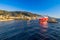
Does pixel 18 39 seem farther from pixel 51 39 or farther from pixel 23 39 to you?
pixel 51 39

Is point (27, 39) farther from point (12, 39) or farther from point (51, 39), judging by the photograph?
point (51, 39)

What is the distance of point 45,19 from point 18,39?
11013 cm

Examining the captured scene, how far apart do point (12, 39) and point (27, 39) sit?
13.4ft

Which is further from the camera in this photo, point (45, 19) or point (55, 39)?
point (45, 19)

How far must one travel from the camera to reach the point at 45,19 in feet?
463

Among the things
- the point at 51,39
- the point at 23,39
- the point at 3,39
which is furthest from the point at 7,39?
the point at 51,39

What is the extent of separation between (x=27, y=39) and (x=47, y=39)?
5419mm

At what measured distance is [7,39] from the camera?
33469 mm

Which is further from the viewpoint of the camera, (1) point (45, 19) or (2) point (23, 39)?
(1) point (45, 19)

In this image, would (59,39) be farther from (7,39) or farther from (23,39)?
(7,39)

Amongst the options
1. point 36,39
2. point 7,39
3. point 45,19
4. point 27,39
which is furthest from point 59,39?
point 45,19

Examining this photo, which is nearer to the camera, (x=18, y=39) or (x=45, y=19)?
(x=18, y=39)

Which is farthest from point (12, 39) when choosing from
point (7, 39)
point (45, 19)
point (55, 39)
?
point (45, 19)

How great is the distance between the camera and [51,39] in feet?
110
